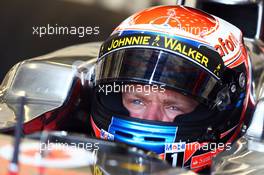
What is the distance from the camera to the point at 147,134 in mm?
1214

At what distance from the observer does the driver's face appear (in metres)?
1.30

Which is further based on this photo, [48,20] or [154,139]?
[48,20]

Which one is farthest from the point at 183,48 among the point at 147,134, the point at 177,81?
the point at 147,134

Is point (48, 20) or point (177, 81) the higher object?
point (177, 81)

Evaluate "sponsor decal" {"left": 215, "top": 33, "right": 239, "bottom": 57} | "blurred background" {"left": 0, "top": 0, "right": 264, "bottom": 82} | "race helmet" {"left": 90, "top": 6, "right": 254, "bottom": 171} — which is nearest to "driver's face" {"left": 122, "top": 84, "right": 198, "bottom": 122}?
"race helmet" {"left": 90, "top": 6, "right": 254, "bottom": 171}

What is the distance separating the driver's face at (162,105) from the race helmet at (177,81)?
24mm

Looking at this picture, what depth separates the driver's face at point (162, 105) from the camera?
51.2 inches

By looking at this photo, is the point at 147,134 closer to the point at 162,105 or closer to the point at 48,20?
the point at 162,105

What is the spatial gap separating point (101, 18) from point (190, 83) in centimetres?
223

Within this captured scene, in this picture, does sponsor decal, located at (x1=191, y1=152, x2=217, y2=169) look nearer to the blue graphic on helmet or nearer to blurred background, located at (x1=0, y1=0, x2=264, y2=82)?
the blue graphic on helmet

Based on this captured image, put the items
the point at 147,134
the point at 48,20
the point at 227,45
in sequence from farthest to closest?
the point at 48,20, the point at 227,45, the point at 147,134

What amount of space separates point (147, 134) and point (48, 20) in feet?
7.26

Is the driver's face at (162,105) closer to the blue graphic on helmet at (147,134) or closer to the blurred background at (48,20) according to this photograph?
the blue graphic on helmet at (147,134)

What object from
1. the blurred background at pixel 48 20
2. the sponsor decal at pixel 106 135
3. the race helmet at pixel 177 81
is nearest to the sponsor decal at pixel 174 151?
the race helmet at pixel 177 81
